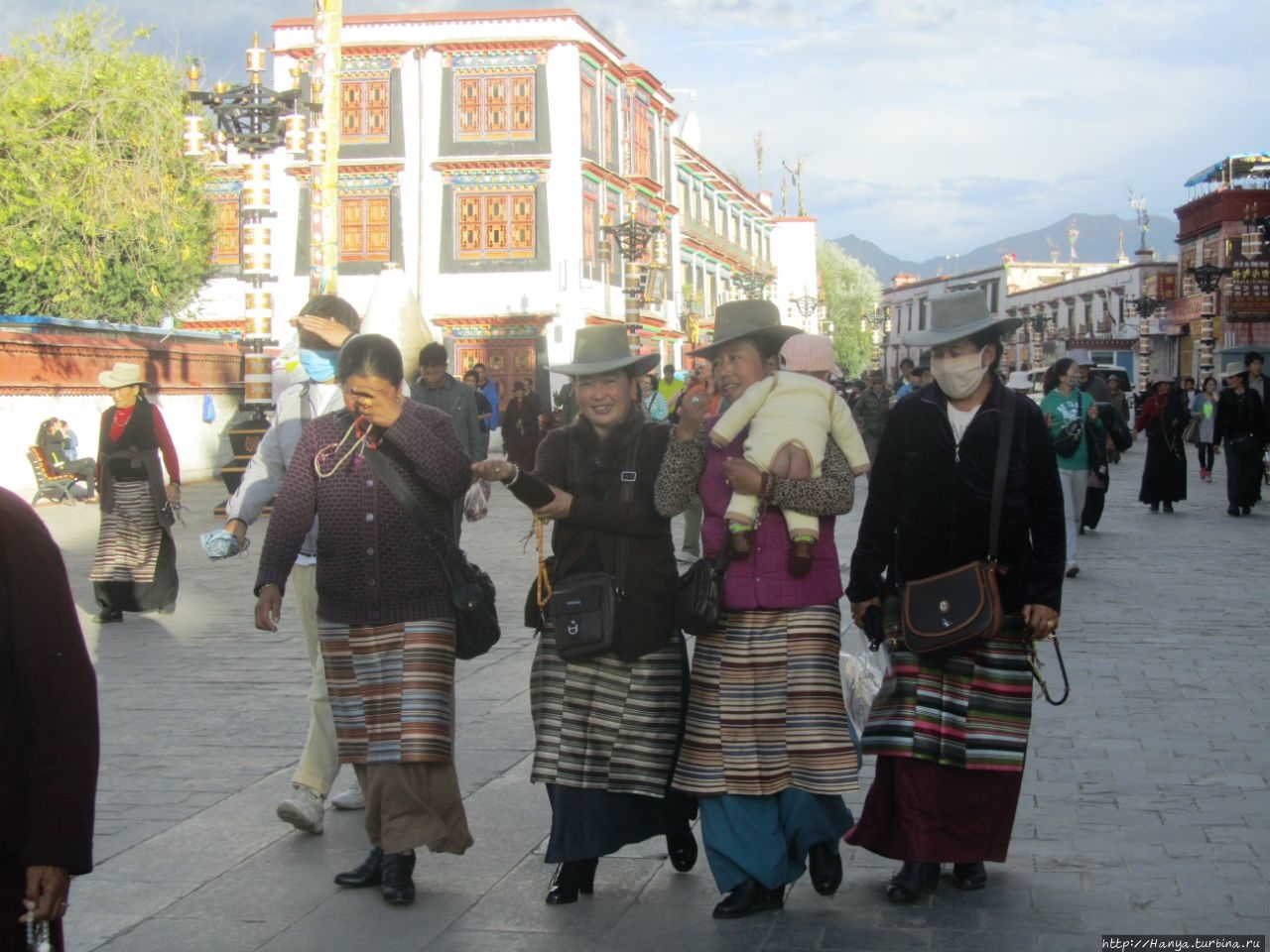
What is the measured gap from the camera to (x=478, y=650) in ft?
17.1

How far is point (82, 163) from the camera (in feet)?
93.6

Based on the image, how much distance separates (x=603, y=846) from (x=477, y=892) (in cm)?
45

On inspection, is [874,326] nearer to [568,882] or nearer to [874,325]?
[874,325]

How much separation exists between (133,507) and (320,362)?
597 centimetres

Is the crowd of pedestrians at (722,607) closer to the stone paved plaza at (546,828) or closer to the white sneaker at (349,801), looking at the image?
the stone paved plaza at (546,828)

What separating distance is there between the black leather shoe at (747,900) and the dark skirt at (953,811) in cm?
42

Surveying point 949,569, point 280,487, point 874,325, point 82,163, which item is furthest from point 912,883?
point 874,325

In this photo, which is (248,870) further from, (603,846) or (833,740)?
(833,740)

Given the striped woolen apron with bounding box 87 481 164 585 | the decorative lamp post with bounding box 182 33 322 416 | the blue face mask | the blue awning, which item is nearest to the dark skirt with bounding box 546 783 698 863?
the blue face mask

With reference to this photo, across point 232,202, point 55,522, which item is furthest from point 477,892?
point 232,202

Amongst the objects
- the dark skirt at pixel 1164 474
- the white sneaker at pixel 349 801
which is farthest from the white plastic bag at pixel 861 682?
the dark skirt at pixel 1164 474

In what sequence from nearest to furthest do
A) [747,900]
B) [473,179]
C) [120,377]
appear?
[747,900] → [120,377] → [473,179]

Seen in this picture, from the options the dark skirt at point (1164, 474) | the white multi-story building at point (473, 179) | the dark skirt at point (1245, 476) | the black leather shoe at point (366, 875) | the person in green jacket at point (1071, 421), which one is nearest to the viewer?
the black leather shoe at point (366, 875)

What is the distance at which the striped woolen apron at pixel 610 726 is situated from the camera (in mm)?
5043
